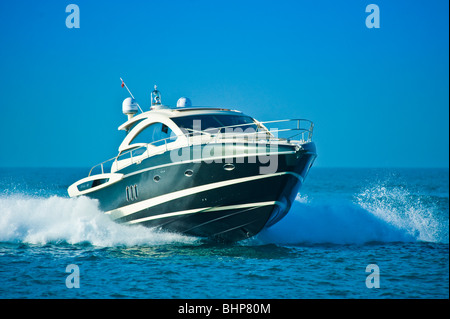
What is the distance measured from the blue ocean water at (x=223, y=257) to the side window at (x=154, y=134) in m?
2.48

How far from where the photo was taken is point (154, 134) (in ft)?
48.6

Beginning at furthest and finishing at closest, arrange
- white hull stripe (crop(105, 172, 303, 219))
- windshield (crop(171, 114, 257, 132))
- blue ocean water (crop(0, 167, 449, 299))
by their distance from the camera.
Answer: windshield (crop(171, 114, 257, 132)) < white hull stripe (crop(105, 172, 303, 219)) < blue ocean water (crop(0, 167, 449, 299))

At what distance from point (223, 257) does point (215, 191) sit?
168 cm

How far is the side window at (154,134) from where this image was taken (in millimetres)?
14500

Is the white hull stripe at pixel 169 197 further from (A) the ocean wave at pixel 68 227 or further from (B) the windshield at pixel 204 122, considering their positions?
(B) the windshield at pixel 204 122

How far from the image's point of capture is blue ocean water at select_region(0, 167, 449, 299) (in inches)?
400

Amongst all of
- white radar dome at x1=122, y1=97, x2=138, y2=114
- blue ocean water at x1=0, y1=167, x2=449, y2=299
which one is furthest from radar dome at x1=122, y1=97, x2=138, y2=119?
blue ocean water at x1=0, y1=167, x2=449, y2=299

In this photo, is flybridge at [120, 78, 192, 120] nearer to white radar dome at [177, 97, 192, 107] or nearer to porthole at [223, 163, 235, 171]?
white radar dome at [177, 97, 192, 107]

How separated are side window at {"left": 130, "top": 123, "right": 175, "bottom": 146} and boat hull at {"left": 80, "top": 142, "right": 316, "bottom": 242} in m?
1.38

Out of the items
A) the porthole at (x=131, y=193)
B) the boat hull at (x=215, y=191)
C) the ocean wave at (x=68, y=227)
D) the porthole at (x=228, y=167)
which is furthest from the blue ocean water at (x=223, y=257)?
the porthole at (x=228, y=167)

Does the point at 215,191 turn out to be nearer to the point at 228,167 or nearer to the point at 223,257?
the point at 228,167
